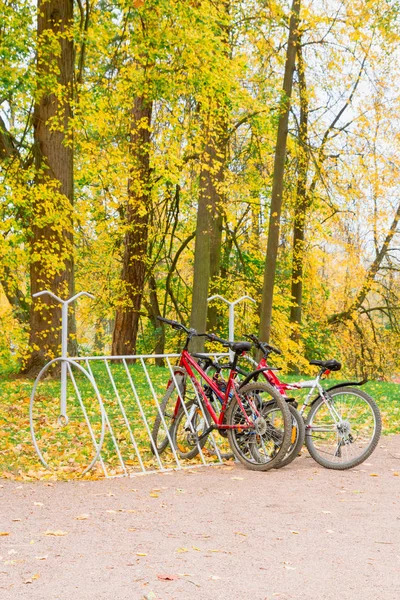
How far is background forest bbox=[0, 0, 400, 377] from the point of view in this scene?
10992 mm

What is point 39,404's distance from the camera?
10555 mm

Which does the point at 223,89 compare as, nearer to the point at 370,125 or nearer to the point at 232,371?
the point at 232,371

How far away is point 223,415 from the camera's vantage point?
7.18m

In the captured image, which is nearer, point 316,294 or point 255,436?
point 255,436

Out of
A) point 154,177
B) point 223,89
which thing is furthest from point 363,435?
point 154,177

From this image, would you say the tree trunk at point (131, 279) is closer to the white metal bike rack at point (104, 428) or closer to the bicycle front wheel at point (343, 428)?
the white metal bike rack at point (104, 428)

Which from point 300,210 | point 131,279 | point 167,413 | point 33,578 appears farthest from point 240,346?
point 300,210

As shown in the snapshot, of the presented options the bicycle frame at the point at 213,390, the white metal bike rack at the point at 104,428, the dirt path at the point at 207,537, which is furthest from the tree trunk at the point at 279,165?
the dirt path at the point at 207,537

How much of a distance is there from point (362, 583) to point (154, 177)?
538 inches

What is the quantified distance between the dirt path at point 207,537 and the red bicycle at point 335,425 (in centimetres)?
21

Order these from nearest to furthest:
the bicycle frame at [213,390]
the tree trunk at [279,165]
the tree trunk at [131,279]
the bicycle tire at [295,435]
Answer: the bicycle tire at [295,435] → the bicycle frame at [213,390] → the tree trunk at [279,165] → the tree trunk at [131,279]

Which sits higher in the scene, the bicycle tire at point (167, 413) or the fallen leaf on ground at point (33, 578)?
the bicycle tire at point (167, 413)

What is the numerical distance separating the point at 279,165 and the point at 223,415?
9.00 metres

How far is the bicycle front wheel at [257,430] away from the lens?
22.4ft
